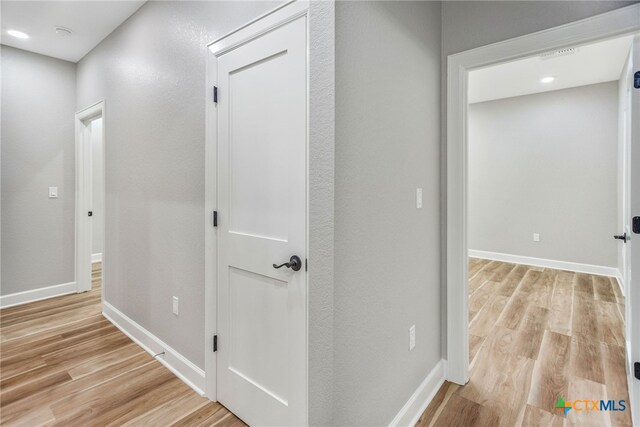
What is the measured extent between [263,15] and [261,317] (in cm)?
142

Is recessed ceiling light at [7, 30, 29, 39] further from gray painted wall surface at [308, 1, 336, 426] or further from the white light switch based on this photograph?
gray painted wall surface at [308, 1, 336, 426]

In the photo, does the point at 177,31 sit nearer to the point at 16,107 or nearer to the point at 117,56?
the point at 117,56

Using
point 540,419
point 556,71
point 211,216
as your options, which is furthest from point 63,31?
point 556,71

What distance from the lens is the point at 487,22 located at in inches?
70.8

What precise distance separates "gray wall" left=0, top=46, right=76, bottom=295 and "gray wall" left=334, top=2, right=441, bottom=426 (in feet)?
12.5

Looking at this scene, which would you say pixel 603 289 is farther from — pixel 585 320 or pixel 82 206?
pixel 82 206

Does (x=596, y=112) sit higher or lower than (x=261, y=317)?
higher

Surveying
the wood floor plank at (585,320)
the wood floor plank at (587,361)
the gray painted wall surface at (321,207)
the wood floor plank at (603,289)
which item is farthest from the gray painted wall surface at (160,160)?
the wood floor plank at (603,289)

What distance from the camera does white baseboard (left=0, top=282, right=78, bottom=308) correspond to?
3.28 m

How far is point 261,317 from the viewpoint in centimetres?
152

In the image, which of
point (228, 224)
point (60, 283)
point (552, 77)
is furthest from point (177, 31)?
point (552, 77)

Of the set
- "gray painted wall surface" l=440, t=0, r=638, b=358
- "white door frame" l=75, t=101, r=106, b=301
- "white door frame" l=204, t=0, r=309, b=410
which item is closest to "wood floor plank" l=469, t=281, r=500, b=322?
"gray painted wall surface" l=440, t=0, r=638, b=358

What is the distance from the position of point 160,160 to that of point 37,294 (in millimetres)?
2647

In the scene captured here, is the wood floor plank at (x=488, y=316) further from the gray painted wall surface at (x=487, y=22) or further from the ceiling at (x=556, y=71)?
the ceiling at (x=556, y=71)
